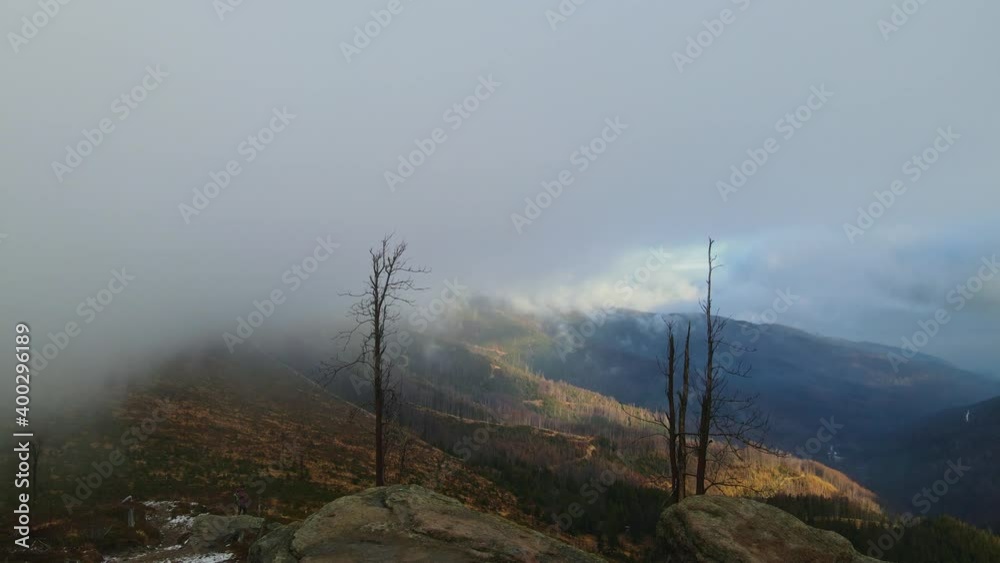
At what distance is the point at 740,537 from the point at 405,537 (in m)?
9.15

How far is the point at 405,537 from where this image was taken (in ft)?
35.9

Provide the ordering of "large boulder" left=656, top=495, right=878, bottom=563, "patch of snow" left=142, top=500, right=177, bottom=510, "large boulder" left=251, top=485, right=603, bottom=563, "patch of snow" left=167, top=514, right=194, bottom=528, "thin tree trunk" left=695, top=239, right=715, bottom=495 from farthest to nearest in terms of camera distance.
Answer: "patch of snow" left=142, top=500, right=177, bottom=510 < "patch of snow" left=167, top=514, right=194, bottom=528 < "thin tree trunk" left=695, top=239, right=715, bottom=495 < "large boulder" left=656, top=495, right=878, bottom=563 < "large boulder" left=251, top=485, right=603, bottom=563

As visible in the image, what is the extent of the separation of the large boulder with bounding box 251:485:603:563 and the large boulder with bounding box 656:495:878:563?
338 centimetres

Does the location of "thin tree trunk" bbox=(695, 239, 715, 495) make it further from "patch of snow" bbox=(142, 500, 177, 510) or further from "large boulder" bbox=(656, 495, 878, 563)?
"patch of snow" bbox=(142, 500, 177, 510)

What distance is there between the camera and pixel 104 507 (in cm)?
3356

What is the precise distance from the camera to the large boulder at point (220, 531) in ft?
80.0

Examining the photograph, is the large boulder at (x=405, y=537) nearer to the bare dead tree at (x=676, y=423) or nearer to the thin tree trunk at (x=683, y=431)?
the bare dead tree at (x=676, y=423)

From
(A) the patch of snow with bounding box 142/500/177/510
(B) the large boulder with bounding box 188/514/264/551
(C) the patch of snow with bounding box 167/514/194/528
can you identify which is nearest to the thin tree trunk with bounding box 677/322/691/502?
(B) the large boulder with bounding box 188/514/264/551

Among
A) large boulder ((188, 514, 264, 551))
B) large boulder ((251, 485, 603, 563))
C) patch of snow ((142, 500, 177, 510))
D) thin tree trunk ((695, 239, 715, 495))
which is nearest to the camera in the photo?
large boulder ((251, 485, 603, 563))

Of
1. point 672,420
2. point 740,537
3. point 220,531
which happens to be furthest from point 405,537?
point 220,531

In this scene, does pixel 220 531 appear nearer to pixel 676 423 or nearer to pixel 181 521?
pixel 181 521

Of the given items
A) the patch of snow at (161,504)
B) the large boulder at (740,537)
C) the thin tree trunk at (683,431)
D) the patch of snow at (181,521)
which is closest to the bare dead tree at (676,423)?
the thin tree trunk at (683,431)

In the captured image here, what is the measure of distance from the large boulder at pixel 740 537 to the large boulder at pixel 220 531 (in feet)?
75.9

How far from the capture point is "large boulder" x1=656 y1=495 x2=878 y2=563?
12.1 meters
